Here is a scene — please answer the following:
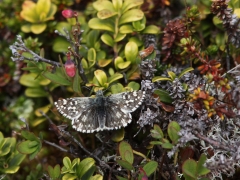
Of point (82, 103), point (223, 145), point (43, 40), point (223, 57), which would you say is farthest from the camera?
point (43, 40)

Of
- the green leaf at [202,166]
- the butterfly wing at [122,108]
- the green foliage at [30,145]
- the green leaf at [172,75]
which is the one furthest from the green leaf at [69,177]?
the green leaf at [172,75]

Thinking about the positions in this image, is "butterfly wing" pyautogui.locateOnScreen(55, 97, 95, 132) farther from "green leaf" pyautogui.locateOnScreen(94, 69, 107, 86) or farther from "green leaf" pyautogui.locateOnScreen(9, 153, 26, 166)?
"green leaf" pyautogui.locateOnScreen(9, 153, 26, 166)

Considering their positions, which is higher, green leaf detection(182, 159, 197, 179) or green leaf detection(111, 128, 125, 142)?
green leaf detection(182, 159, 197, 179)

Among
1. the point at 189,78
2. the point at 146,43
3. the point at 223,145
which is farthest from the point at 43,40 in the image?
the point at 223,145

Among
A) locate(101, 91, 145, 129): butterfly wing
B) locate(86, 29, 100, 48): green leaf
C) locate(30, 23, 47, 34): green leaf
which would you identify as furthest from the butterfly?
locate(30, 23, 47, 34): green leaf

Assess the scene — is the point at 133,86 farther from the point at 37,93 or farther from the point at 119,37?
the point at 37,93

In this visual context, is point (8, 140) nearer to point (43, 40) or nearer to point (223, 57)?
point (43, 40)

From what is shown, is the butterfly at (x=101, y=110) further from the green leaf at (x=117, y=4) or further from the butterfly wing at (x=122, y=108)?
the green leaf at (x=117, y=4)
